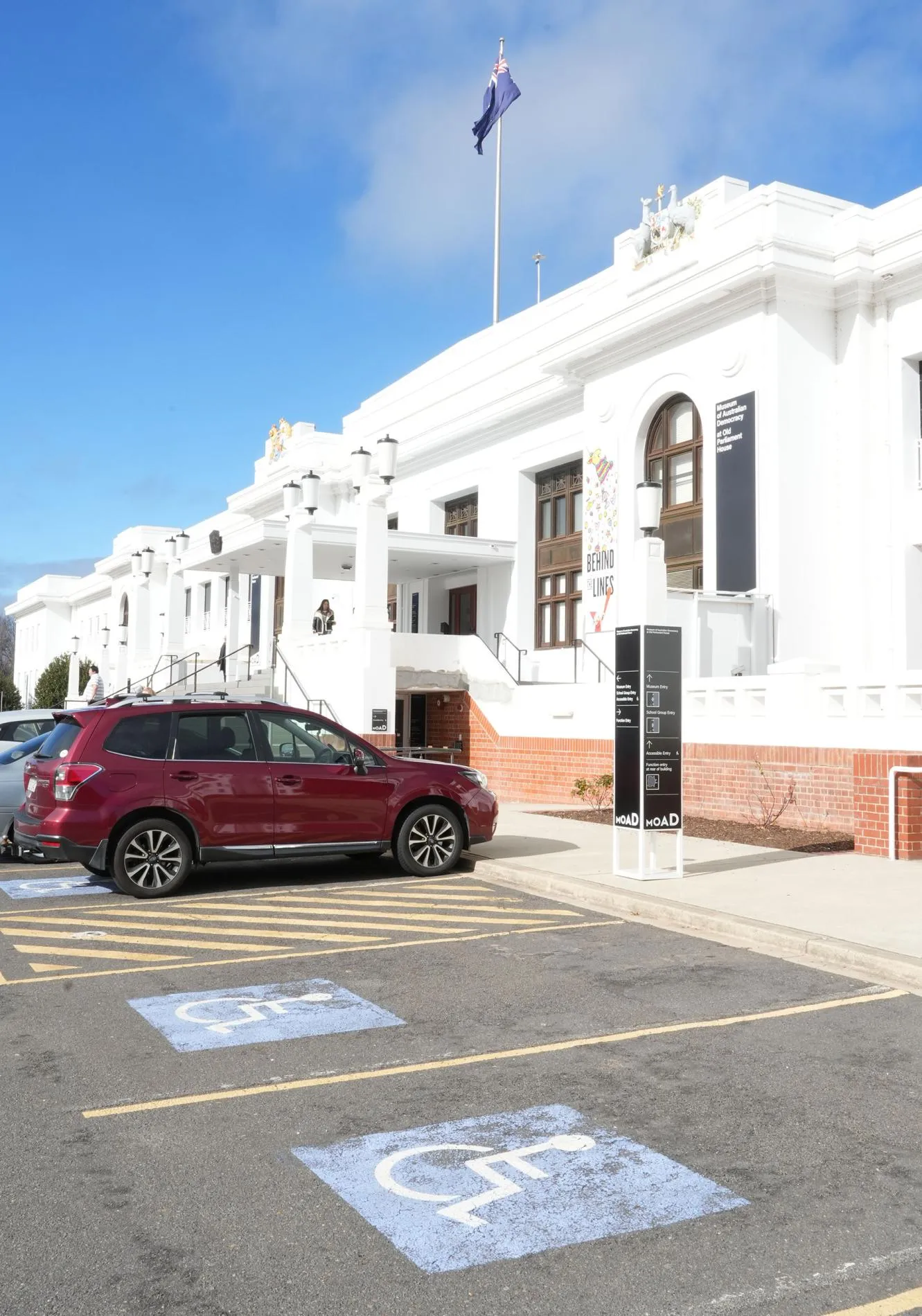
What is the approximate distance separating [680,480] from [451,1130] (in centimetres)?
2140

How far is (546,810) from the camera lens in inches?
757

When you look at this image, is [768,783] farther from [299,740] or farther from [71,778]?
[71,778]

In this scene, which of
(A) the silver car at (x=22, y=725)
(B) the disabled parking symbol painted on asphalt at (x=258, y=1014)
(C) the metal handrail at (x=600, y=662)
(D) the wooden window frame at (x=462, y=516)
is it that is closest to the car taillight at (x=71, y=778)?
(B) the disabled parking symbol painted on asphalt at (x=258, y=1014)

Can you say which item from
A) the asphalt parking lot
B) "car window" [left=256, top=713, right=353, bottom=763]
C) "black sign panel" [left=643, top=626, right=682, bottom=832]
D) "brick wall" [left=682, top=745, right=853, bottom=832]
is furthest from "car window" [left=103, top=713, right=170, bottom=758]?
"brick wall" [left=682, top=745, right=853, bottom=832]

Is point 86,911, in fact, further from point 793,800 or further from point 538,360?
point 538,360

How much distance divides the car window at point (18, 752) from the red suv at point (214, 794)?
2.64 metres

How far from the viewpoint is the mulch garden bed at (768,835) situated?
13984 millimetres

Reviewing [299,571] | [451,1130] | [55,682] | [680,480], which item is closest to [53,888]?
[451,1130]

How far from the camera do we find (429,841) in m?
12.3

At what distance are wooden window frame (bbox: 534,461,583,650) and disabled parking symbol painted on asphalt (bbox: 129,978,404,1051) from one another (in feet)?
72.0

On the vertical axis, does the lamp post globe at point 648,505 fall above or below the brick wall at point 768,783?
above

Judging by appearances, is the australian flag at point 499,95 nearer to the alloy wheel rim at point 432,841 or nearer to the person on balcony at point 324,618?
the person on balcony at point 324,618

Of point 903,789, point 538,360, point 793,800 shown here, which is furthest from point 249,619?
point 903,789

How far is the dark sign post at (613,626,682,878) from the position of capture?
38.5 feet
